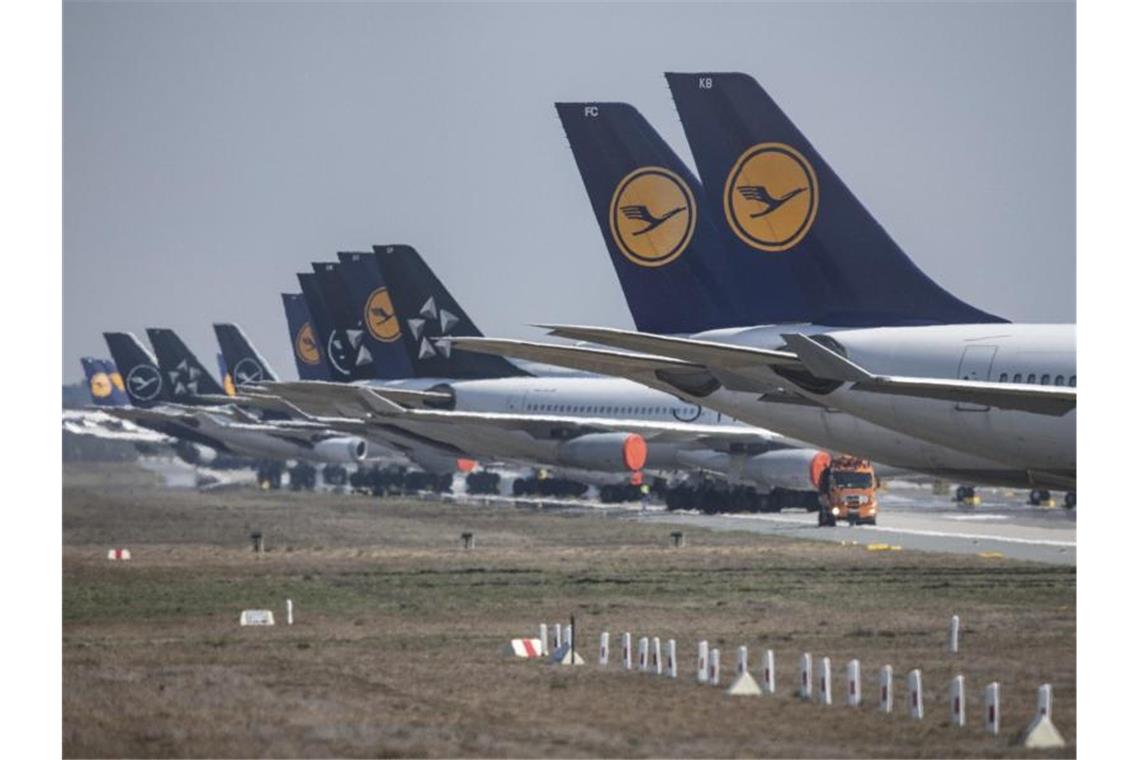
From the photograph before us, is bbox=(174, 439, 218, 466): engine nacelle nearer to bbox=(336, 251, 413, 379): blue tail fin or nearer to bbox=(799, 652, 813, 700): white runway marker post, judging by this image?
bbox=(336, 251, 413, 379): blue tail fin

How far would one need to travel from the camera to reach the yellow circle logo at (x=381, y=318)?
94500 millimetres

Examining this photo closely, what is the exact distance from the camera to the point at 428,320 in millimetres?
85625

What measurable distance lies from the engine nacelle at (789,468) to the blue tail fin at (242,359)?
2524 inches

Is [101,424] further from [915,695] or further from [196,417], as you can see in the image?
[915,695]

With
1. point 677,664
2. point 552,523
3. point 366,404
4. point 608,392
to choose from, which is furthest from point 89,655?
point 608,392

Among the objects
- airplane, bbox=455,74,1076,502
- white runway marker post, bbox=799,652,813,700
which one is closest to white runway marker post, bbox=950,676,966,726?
white runway marker post, bbox=799,652,813,700

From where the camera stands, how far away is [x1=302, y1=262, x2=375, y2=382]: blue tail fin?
94938 mm

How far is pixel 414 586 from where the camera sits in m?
41.5

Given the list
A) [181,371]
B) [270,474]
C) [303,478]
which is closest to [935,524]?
[303,478]

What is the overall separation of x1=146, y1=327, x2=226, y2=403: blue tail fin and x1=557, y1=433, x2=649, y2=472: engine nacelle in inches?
2280

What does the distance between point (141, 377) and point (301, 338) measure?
19427 mm

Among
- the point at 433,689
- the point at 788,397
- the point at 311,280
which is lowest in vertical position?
the point at 433,689

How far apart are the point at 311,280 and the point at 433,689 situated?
246ft
